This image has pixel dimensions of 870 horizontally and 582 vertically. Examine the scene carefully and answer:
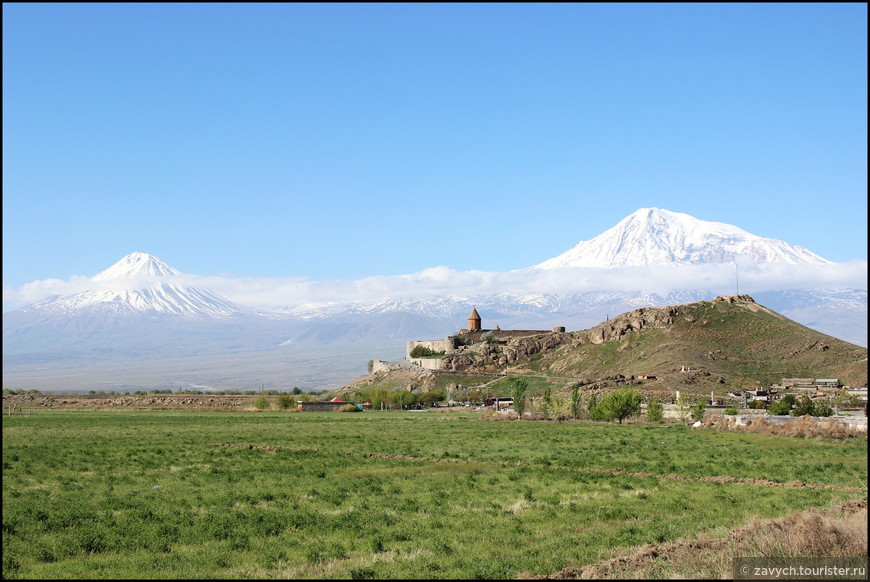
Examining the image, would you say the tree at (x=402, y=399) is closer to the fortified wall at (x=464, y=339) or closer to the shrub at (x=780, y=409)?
the fortified wall at (x=464, y=339)

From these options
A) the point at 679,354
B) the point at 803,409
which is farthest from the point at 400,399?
the point at 803,409

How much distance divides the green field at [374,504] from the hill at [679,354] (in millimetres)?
62227

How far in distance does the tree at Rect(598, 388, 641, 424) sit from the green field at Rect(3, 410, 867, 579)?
27.5 meters

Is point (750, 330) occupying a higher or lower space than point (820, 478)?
higher

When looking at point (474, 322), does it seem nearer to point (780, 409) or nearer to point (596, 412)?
point (596, 412)

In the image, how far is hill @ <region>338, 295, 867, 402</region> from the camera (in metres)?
101

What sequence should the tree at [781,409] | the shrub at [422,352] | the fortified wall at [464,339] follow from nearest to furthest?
the tree at [781,409] → the fortified wall at [464,339] → the shrub at [422,352]

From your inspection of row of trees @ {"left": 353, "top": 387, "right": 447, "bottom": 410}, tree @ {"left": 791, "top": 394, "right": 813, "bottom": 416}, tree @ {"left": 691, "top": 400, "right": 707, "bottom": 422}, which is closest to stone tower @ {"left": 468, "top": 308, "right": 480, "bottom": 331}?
row of trees @ {"left": 353, "top": 387, "right": 447, "bottom": 410}

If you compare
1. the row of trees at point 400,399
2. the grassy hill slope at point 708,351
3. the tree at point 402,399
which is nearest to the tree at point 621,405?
the grassy hill slope at point 708,351

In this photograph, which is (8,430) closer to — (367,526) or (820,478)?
(367,526)

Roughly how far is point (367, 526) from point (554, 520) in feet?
14.7

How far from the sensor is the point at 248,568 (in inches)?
608

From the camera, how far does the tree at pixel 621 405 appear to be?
69312mm

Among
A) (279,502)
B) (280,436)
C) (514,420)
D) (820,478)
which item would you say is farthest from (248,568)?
(514,420)
